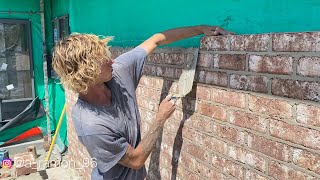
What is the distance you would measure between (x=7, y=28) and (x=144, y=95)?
17.9ft

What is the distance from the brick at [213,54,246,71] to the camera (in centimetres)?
169

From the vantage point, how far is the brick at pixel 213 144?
1.89 m

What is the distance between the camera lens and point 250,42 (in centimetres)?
163

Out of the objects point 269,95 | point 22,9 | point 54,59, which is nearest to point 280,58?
point 269,95

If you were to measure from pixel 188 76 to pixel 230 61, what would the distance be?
41 cm

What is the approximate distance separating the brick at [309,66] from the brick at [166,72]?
116 centimetres

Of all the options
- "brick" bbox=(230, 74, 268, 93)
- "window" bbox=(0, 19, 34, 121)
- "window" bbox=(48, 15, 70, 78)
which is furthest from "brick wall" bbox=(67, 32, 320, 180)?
"window" bbox=(0, 19, 34, 121)

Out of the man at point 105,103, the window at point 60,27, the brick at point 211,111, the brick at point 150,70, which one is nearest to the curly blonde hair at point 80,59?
the man at point 105,103

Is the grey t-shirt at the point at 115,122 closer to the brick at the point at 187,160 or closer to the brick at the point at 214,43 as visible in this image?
the brick at the point at 187,160

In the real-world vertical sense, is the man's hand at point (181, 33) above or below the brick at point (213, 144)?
above

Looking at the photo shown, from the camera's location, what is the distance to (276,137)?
4.97 ft

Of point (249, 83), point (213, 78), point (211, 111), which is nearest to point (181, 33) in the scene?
point (213, 78)

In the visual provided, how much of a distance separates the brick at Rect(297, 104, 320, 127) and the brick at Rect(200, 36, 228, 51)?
58 cm

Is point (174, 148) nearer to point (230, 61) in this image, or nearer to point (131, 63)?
point (131, 63)
